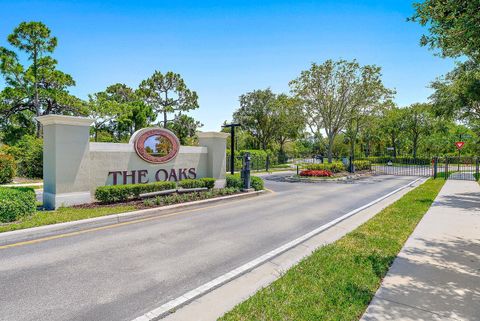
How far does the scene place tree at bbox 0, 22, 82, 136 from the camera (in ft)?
82.4

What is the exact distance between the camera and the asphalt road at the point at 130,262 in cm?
372

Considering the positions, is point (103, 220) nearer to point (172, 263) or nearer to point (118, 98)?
point (172, 263)

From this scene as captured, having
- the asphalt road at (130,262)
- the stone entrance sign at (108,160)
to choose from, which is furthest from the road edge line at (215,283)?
the stone entrance sign at (108,160)

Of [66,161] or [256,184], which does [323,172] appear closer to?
[256,184]

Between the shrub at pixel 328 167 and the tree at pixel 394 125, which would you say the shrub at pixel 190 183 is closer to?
the shrub at pixel 328 167

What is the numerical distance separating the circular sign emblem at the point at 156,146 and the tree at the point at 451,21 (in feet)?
33.1

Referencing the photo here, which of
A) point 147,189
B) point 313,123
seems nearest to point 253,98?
point 313,123

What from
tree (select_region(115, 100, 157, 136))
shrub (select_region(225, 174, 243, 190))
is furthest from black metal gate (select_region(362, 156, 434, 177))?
tree (select_region(115, 100, 157, 136))

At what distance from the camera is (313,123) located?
92.7ft

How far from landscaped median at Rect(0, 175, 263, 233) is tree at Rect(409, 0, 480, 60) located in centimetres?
886

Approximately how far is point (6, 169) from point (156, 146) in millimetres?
10591

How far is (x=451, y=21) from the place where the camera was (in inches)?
202

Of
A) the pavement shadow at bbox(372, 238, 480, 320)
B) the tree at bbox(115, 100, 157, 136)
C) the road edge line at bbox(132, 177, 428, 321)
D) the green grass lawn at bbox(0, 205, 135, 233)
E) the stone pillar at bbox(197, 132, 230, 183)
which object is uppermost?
the tree at bbox(115, 100, 157, 136)

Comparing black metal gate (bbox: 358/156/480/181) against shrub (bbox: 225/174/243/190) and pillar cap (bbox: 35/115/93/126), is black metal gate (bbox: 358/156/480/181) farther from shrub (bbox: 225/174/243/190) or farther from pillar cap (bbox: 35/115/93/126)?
pillar cap (bbox: 35/115/93/126)
